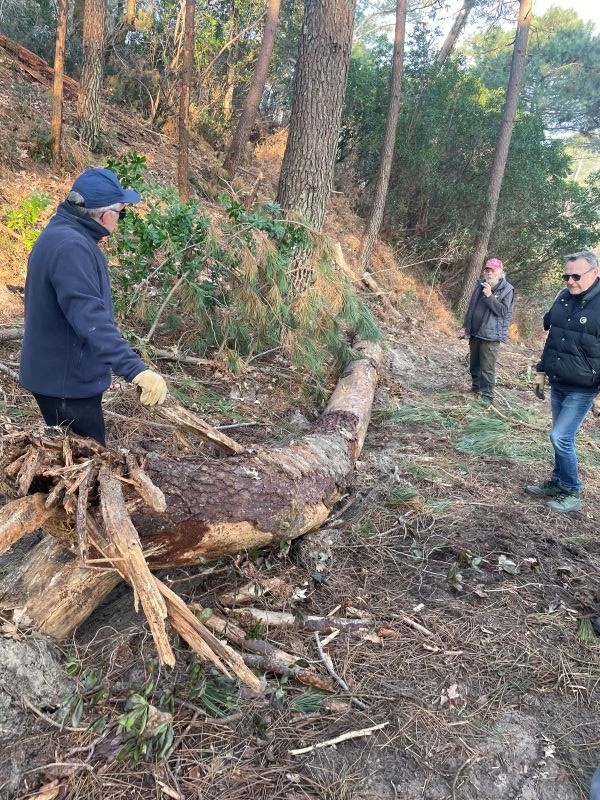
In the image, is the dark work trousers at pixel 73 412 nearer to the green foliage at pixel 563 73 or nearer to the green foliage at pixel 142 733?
the green foliage at pixel 142 733

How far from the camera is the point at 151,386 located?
229 cm

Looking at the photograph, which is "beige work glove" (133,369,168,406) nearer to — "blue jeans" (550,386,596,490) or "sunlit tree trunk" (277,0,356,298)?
"blue jeans" (550,386,596,490)

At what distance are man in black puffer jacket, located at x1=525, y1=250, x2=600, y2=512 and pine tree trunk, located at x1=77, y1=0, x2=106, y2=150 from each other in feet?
24.3

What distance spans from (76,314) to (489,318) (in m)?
4.53

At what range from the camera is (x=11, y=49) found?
9.63 meters

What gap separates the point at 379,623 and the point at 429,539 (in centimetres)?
76

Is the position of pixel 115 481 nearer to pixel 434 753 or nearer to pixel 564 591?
pixel 434 753

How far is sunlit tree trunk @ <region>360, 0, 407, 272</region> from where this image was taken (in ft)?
34.9

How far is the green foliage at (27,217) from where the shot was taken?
4652 millimetres

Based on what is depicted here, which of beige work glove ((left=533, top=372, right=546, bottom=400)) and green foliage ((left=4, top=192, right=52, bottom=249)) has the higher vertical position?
green foliage ((left=4, top=192, right=52, bottom=249))

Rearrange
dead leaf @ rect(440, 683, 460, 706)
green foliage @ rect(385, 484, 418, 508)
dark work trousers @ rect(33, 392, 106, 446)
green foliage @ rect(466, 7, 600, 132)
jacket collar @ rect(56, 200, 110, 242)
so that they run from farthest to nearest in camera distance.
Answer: green foliage @ rect(466, 7, 600, 132) → green foliage @ rect(385, 484, 418, 508) → dark work trousers @ rect(33, 392, 106, 446) → jacket collar @ rect(56, 200, 110, 242) → dead leaf @ rect(440, 683, 460, 706)

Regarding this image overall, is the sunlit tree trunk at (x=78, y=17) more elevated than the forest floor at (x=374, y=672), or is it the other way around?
the sunlit tree trunk at (x=78, y=17)

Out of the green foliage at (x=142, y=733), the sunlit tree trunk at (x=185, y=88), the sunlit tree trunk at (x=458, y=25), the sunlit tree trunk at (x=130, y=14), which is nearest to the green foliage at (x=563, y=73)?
the sunlit tree trunk at (x=458, y=25)

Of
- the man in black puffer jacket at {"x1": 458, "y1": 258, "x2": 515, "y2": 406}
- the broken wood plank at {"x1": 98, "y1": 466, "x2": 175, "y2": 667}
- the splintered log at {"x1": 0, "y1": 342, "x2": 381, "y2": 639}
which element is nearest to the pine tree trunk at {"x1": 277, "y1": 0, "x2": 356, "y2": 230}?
the man in black puffer jacket at {"x1": 458, "y1": 258, "x2": 515, "y2": 406}
